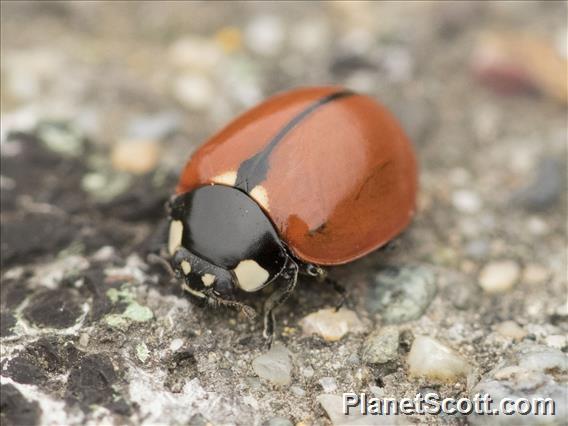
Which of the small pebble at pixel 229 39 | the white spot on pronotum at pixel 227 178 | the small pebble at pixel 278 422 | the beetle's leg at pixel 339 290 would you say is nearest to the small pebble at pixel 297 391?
the small pebble at pixel 278 422

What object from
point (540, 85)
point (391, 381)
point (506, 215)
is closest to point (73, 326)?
point (391, 381)

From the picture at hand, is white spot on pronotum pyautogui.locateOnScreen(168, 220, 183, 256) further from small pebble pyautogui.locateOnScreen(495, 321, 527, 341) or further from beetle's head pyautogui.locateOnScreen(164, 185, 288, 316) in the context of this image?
small pebble pyautogui.locateOnScreen(495, 321, 527, 341)

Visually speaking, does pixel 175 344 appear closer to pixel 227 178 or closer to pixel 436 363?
pixel 227 178

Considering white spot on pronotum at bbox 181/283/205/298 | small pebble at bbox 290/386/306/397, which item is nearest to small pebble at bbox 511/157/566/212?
small pebble at bbox 290/386/306/397

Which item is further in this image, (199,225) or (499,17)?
(499,17)

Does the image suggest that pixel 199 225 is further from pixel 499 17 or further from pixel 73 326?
pixel 499 17
